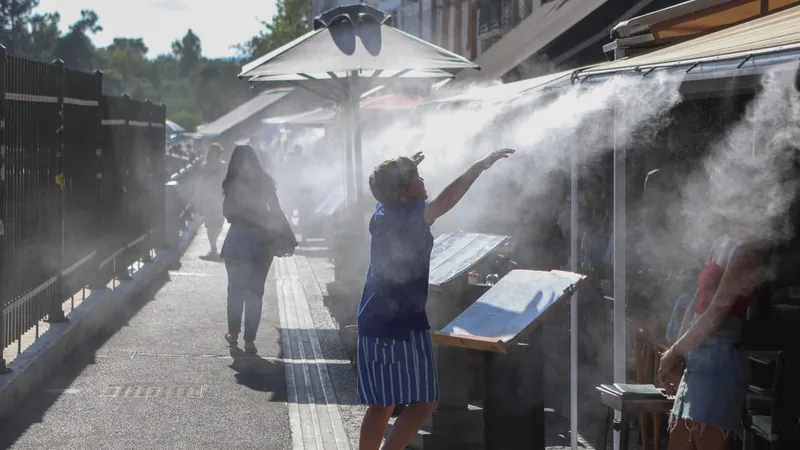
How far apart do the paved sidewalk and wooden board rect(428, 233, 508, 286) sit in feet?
3.77

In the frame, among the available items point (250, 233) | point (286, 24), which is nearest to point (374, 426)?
point (250, 233)

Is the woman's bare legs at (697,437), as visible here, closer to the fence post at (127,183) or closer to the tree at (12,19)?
the fence post at (127,183)

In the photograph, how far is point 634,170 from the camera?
7.89 metres

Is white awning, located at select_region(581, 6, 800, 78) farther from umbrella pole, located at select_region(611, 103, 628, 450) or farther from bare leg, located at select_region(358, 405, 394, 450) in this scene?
bare leg, located at select_region(358, 405, 394, 450)

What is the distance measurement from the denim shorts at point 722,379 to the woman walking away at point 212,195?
48.7ft

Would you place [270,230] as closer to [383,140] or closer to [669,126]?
[669,126]

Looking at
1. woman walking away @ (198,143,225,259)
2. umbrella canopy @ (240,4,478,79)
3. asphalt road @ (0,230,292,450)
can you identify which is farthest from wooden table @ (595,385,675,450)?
woman walking away @ (198,143,225,259)

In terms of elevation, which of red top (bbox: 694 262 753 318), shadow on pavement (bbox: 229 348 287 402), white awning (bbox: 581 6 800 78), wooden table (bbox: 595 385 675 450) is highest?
white awning (bbox: 581 6 800 78)

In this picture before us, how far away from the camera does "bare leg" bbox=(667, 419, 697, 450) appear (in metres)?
5.05

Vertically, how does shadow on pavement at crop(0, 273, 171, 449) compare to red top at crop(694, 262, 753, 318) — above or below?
below

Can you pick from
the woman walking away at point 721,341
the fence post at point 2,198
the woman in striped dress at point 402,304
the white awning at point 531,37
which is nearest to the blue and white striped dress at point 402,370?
the woman in striped dress at point 402,304

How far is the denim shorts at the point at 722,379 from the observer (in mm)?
4836

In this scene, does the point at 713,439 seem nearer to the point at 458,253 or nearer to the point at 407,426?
the point at 407,426

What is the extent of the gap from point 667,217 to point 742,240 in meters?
2.38
